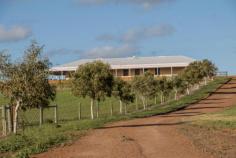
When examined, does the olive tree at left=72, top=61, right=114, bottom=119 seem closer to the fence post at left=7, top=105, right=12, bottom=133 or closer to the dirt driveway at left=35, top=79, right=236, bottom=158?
the fence post at left=7, top=105, right=12, bottom=133

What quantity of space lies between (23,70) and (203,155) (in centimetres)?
908

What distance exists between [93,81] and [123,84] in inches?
420

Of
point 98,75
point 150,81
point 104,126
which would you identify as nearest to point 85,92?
point 98,75

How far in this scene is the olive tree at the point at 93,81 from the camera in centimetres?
3312

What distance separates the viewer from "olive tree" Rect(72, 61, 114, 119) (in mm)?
33125

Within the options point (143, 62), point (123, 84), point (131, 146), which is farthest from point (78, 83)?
point (143, 62)

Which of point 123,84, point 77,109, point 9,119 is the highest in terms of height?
point 123,84

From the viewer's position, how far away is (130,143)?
1753cm

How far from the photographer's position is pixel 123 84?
43.3 meters

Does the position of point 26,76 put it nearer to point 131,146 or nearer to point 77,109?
point 131,146

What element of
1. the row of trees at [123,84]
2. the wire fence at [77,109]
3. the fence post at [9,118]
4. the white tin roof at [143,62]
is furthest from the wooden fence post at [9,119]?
the white tin roof at [143,62]

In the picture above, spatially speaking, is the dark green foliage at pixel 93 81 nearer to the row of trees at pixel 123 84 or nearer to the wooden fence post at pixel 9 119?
the row of trees at pixel 123 84

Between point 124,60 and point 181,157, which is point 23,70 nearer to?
point 181,157

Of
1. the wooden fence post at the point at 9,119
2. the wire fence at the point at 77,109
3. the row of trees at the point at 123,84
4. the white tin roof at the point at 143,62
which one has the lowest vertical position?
the wire fence at the point at 77,109
